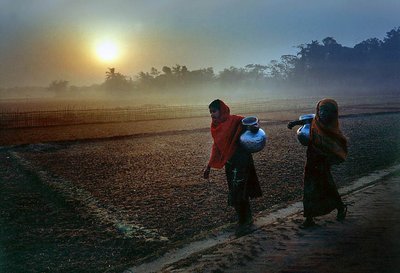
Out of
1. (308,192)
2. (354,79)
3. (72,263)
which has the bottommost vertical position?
(72,263)

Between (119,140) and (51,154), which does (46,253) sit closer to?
(51,154)

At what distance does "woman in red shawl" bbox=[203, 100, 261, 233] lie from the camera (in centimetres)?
529

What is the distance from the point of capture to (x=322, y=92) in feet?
264

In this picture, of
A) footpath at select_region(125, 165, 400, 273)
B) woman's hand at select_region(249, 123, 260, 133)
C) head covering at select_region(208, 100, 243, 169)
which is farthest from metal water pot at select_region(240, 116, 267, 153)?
footpath at select_region(125, 165, 400, 273)

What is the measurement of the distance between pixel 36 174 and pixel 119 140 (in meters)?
7.55

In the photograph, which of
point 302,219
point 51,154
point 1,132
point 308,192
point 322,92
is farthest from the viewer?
point 322,92

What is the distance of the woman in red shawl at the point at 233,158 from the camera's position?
17.3ft

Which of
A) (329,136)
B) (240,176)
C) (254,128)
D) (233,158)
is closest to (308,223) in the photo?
(240,176)

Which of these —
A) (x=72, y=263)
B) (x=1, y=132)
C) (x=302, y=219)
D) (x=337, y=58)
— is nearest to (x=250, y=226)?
(x=302, y=219)

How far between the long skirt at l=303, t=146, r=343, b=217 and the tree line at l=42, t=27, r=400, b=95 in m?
72.9

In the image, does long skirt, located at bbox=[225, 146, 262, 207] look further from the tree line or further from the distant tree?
the distant tree

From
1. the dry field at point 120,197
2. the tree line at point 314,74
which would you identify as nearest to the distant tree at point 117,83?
the tree line at point 314,74

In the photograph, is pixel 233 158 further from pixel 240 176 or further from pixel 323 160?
pixel 323 160

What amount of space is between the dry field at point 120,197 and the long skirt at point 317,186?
121 centimetres
